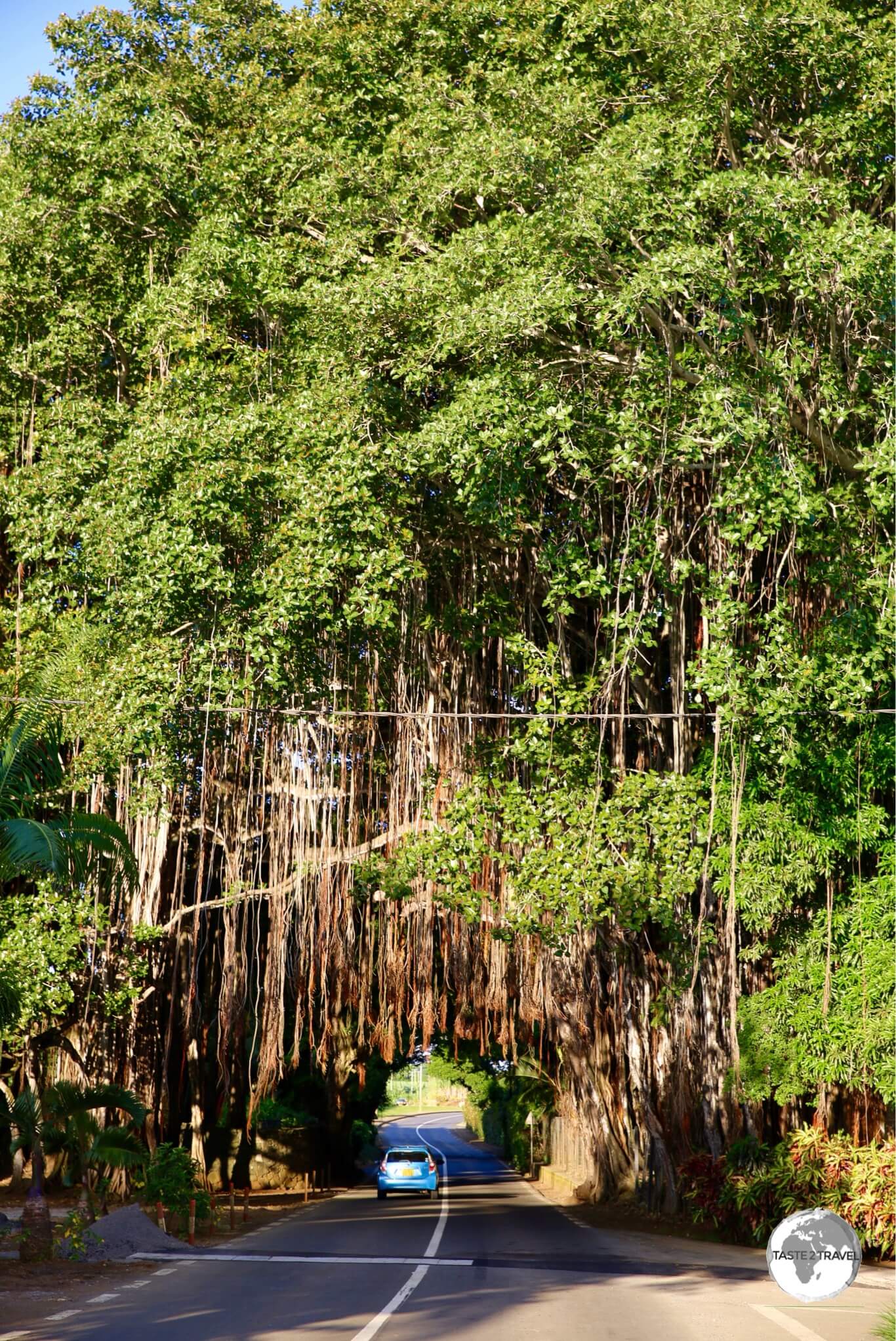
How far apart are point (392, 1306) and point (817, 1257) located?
276cm

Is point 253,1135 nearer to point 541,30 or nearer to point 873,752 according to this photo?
point 873,752

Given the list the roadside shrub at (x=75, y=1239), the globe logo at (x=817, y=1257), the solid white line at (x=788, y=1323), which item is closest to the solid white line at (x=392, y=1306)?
the globe logo at (x=817, y=1257)

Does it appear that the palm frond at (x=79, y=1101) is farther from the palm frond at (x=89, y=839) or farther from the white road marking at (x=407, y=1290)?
the white road marking at (x=407, y=1290)

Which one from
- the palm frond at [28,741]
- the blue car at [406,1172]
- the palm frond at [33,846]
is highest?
the palm frond at [28,741]

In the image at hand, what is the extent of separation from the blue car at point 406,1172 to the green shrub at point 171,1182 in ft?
32.0

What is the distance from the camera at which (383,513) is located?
10.5 m

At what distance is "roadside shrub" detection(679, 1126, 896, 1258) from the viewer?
11023mm

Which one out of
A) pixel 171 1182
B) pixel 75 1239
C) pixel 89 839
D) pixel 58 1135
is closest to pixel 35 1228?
pixel 75 1239

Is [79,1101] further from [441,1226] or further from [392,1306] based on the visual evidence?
[441,1226]

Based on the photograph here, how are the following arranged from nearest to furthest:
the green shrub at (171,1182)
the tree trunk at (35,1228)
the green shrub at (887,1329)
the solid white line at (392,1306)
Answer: the green shrub at (887,1329) < the solid white line at (392,1306) < the tree trunk at (35,1228) < the green shrub at (171,1182)

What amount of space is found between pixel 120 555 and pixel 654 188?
17.0 ft

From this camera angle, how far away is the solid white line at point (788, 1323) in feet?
23.9

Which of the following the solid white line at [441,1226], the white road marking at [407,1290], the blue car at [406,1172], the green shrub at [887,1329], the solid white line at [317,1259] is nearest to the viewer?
the green shrub at [887,1329]

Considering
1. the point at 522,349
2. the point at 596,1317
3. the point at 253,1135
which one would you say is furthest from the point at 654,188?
the point at 253,1135
